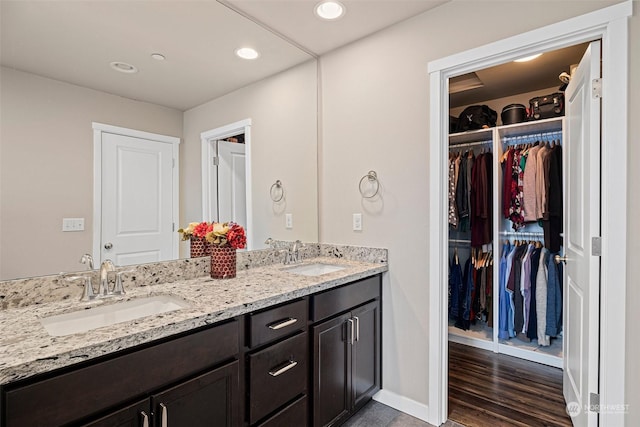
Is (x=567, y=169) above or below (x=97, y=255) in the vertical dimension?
above

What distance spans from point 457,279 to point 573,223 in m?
1.46

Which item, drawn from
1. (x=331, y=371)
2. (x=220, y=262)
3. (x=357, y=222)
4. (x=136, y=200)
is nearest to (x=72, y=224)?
(x=136, y=200)

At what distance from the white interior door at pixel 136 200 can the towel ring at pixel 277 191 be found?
2.68 feet

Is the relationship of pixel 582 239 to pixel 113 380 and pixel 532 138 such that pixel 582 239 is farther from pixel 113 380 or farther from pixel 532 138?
pixel 113 380

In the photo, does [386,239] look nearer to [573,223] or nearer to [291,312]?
[291,312]

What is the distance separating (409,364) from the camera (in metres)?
2.11

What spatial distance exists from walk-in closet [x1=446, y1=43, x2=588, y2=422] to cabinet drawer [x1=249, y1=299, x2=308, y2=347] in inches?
63.5

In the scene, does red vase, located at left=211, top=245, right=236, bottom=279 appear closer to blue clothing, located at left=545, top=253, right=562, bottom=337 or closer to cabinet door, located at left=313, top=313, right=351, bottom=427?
cabinet door, located at left=313, top=313, right=351, bottom=427

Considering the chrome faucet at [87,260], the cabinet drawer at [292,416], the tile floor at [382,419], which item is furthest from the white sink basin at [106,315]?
the tile floor at [382,419]

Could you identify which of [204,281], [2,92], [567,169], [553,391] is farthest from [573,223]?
[2,92]

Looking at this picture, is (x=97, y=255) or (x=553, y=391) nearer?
(x=97, y=255)

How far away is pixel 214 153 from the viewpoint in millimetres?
2027

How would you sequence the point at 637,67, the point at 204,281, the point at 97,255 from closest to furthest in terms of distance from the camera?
the point at 637,67 → the point at 97,255 → the point at 204,281

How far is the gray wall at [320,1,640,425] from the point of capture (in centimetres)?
191
